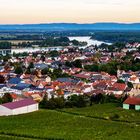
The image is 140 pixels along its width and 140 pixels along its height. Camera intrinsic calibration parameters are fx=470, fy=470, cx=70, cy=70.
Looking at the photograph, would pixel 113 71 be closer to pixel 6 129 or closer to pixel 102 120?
pixel 102 120

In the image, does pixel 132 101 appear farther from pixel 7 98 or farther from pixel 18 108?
pixel 7 98

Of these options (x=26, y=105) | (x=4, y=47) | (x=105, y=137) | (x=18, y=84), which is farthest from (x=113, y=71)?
(x=4, y=47)

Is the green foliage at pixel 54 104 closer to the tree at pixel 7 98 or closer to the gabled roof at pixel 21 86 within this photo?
the tree at pixel 7 98

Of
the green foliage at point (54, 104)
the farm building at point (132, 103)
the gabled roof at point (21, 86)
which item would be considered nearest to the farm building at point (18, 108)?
the green foliage at point (54, 104)

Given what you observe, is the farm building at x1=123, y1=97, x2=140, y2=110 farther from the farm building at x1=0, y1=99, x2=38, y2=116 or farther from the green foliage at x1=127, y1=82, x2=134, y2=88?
the green foliage at x1=127, y1=82, x2=134, y2=88

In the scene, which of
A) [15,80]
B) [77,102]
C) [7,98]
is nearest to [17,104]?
[7,98]

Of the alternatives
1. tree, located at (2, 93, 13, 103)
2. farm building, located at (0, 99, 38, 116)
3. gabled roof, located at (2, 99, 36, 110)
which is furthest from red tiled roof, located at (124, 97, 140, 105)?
tree, located at (2, 93, 13, 103)

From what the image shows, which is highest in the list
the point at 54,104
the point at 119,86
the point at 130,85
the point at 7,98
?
the point at 54,104
